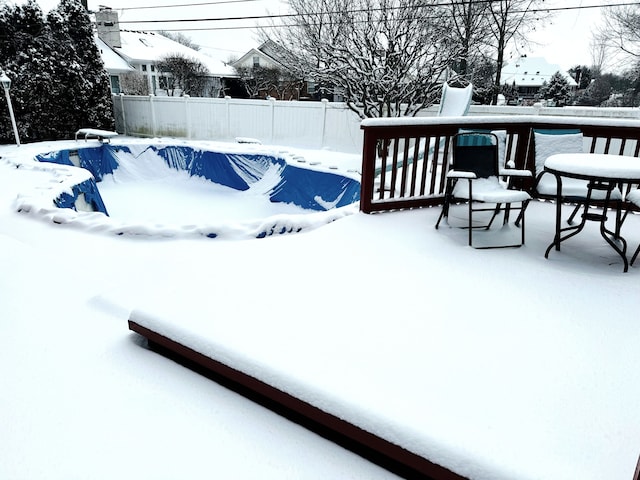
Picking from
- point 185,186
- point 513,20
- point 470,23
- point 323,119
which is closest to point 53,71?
point 185,186

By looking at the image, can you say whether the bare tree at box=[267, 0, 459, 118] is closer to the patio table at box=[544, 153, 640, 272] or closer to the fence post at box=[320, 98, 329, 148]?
the fence post at box=[320, 98, 329, 148]

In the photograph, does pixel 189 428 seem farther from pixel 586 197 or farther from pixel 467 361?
pixel 586 197

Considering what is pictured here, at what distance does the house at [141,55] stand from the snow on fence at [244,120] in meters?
8.60

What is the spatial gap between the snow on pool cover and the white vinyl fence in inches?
63.1

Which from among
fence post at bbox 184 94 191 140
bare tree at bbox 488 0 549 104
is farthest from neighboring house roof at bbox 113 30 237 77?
bare tree at bbox 488 0 549 104

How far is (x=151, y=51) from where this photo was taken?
24172 millimetres

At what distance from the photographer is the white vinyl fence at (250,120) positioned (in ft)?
32.5

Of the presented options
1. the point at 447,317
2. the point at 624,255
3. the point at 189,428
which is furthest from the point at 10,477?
the point at 624,255

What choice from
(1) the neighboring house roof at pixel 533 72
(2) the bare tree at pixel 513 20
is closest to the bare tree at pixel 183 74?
(2) the bare tree at pixel 513 20

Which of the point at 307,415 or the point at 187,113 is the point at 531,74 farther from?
the point at 307,415

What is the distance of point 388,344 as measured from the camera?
1.73m

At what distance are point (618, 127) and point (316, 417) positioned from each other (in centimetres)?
366

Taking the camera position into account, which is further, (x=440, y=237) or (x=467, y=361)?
(x=440, y=237)

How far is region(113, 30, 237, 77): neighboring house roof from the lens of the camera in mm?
22703
